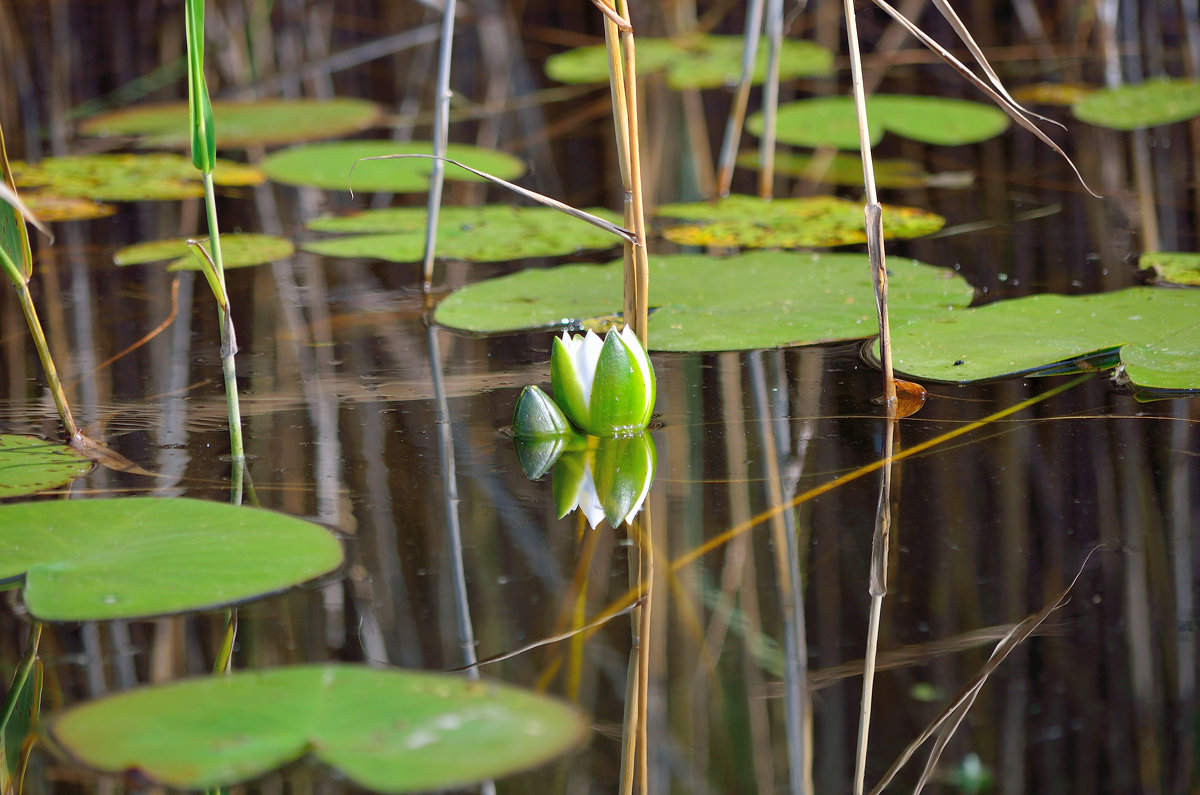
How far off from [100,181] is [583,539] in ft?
7.34

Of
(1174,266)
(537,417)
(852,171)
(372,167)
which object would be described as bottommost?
(537,417)

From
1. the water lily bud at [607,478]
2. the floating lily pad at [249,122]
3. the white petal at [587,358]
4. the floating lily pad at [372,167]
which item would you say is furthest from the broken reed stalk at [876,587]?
the floating lily pad at [249,122]

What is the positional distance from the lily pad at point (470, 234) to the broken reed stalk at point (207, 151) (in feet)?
2.91

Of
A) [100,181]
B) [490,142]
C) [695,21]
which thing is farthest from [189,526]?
[695,21]

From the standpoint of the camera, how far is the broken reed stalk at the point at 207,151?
130 cm

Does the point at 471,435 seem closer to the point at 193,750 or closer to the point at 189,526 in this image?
the point at 189,526

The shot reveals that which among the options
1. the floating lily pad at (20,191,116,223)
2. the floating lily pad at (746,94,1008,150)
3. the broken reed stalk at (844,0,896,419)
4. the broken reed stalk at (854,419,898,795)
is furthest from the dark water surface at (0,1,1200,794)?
the floating lily pad at (746,94,1008,150)

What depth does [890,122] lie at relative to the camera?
340 cm

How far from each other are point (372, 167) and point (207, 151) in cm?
187

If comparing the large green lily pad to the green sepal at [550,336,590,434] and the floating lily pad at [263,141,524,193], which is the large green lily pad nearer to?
the green sepal at [550,336,590,434]

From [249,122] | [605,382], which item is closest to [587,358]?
[605,382]

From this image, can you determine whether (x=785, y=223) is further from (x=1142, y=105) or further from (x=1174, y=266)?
(x=1142, y=105)

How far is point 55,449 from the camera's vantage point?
155cm

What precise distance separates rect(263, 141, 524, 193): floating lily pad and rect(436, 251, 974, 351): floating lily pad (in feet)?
2.99
